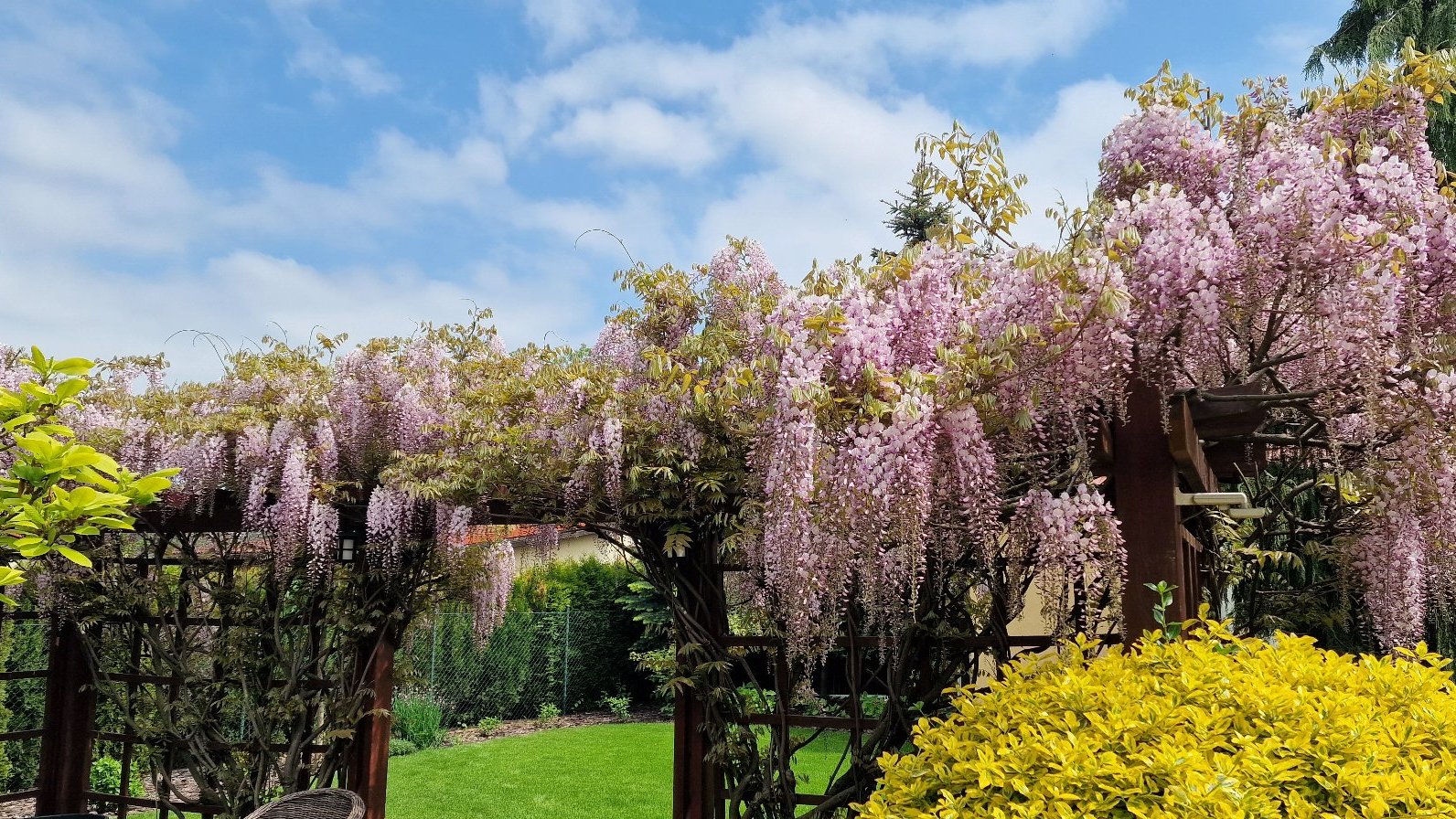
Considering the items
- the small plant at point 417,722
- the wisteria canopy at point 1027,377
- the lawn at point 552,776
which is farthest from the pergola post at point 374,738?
the small plant at point 417,722

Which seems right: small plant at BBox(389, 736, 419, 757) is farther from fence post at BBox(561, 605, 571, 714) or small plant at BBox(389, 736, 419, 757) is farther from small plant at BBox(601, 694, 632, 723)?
small plant at BBox(601, 694, 632, 723)

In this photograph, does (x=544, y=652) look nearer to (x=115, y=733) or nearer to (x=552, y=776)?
(x=552, y=776)

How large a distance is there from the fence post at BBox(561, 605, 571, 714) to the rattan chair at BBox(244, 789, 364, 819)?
262 inches

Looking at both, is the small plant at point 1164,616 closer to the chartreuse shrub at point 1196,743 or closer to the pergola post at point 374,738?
the chartreuse shrub at point 1196,743

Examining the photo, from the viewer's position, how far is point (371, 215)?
4758 mm

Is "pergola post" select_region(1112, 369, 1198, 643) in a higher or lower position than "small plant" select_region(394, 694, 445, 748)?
higher

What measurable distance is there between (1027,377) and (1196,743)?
3.35ft

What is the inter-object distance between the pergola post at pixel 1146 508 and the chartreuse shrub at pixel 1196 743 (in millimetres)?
213

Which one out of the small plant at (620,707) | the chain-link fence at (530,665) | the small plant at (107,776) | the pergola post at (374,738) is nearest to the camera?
the pergola post at (374,738)

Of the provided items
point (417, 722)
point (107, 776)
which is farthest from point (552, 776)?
point (107, 776)

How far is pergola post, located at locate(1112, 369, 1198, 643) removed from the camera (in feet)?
8.75

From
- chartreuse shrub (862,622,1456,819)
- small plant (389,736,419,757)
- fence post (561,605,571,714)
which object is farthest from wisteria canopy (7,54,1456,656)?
fence post (561,605,571,714)

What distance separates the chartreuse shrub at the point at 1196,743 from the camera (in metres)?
1.79

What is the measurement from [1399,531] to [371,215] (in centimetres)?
440
